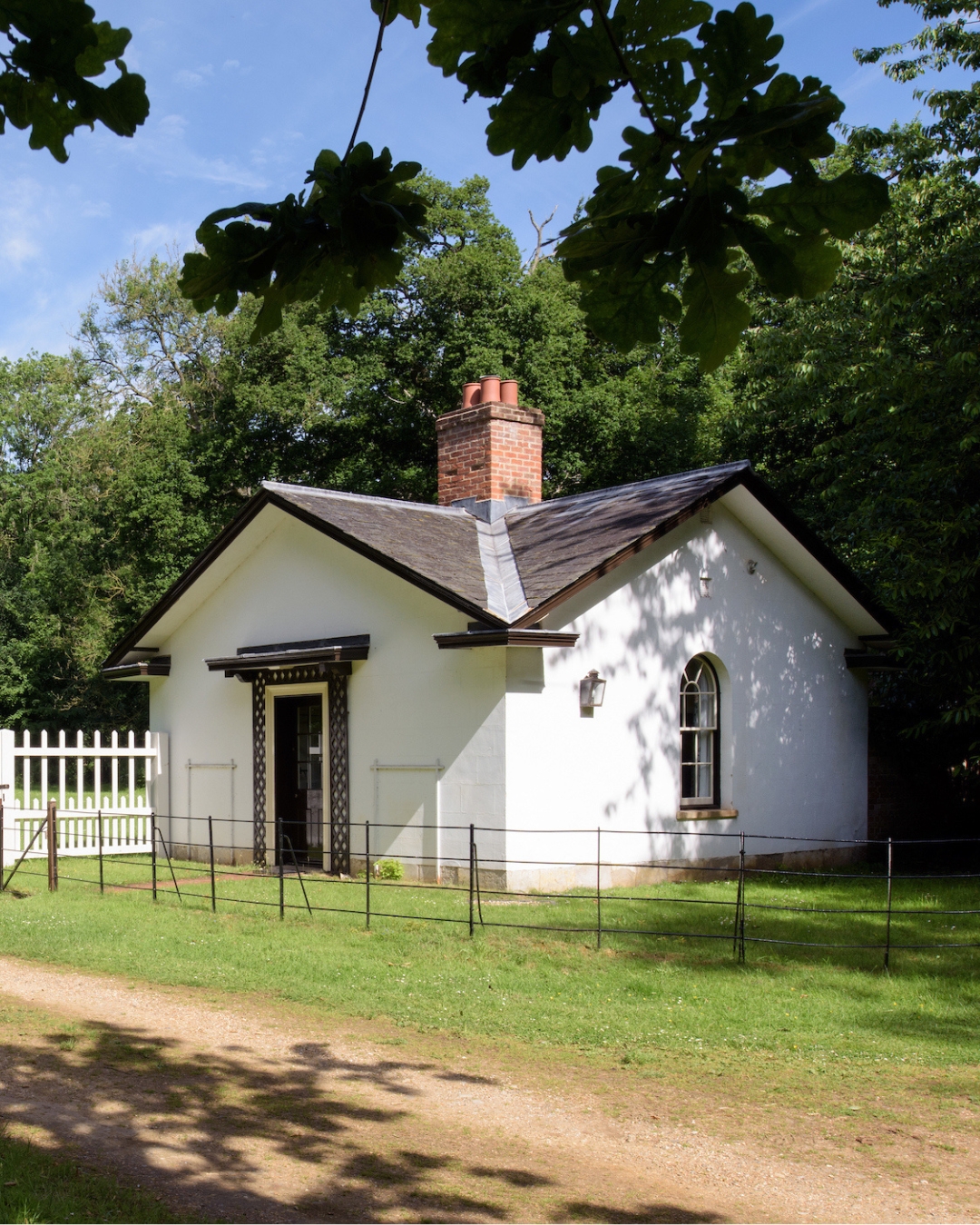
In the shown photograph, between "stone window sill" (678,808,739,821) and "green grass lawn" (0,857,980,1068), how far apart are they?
4.96ft

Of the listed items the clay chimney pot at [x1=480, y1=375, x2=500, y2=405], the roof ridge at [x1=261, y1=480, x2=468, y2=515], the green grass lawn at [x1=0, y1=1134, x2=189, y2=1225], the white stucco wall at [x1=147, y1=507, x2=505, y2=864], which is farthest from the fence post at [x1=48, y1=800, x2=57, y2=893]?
the clay chimney pot at [x1=480, y1=375, x2=500, y2=405]

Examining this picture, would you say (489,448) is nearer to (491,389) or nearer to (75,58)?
(491,389)

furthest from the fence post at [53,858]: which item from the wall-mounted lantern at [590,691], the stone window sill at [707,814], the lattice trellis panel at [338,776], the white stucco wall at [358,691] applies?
the stone window sill at [707,814]

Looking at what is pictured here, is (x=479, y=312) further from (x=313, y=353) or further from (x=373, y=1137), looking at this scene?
(x=373, y=1137)

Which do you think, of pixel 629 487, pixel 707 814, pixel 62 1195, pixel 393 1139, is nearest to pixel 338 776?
pixel 707 814

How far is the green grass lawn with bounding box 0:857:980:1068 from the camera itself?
7891 millimetres

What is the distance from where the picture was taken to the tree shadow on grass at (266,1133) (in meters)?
5.02

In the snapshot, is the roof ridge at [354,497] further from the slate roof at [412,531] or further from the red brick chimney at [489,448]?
the red brick chimney at [489,448]

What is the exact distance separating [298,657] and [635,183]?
1312 cm

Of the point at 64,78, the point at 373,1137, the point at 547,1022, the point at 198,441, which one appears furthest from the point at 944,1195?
the point at 198,441

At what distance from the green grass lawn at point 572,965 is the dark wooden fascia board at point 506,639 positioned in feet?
8.87

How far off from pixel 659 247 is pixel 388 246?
808 millimetres

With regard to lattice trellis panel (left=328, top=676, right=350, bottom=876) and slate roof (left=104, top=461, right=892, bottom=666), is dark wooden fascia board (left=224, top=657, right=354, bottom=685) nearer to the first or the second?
lattice trellis panel (left=328, top=676, right=350, bottom=876)

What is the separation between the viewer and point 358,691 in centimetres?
1552
